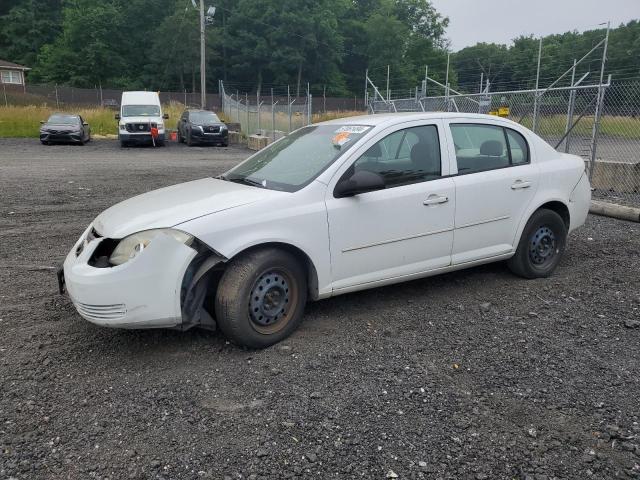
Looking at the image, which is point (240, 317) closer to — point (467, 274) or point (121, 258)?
point (121, 258)

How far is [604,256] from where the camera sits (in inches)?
250

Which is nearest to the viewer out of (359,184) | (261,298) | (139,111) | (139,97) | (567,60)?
(261,298)

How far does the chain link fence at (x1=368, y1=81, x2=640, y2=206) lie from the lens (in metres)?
10.0

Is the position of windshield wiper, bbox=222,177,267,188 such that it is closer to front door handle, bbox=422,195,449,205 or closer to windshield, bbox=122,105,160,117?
front door handle, bbox=422,195,449,205

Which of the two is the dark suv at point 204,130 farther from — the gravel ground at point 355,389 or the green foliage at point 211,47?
the green foliage at point 211,47

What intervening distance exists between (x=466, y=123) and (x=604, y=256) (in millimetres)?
2614

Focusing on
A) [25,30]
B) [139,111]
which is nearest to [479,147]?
[139,111]

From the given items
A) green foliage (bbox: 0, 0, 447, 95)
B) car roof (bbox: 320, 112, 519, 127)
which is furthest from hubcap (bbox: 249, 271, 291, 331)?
green foliage (bbox: 0, 0, 447, 95)

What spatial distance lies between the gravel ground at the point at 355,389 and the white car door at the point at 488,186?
470mm

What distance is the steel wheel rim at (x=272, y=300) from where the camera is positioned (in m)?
3.90

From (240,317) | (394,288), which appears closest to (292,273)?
(240,317)

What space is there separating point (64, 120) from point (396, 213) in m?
23.7

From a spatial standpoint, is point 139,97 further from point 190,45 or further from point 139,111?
point 190,45

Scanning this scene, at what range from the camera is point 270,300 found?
4.00 meters
